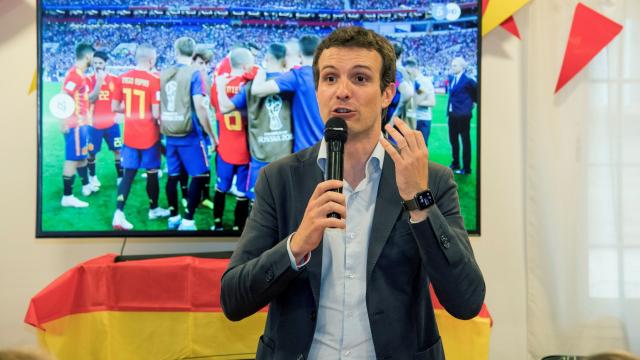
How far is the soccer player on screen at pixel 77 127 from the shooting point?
296cm

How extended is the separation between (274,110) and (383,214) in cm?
162

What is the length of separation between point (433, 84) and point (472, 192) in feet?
2.06

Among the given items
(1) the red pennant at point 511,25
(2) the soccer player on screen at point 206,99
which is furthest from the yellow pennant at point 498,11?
(2) the soccer player on screen at point 206,99

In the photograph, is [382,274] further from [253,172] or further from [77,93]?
[77,93]

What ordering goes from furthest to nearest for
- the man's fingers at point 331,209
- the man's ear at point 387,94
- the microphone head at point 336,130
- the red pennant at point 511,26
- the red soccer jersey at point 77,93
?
the red pennant at point 511,26 < the red soccer jersey at point 77,93 < the man's ear at point 387,94 < the microphone head at point 336,130 < the man's fingers at point 331,209

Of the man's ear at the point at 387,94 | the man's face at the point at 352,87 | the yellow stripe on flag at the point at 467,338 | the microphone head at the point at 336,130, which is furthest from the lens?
the yellow stripe on flag at the point at 467,338

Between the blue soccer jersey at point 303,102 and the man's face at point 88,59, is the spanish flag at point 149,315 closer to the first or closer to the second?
the blue soccer jersey at point 303,102

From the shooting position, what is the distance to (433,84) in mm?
3018

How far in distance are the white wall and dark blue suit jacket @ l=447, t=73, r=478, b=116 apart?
23cm

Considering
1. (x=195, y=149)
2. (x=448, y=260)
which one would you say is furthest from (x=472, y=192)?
(x=448, y=260)

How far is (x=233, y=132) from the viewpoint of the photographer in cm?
300

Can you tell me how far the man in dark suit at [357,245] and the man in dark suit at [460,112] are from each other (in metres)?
1.44

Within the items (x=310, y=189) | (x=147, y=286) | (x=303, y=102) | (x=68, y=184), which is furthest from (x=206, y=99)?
(x=310, y=189)

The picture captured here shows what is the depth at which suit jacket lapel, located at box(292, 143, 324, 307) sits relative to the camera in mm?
1486
